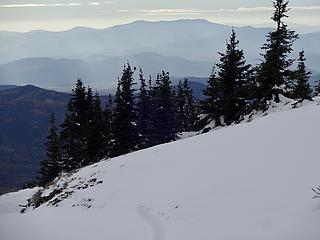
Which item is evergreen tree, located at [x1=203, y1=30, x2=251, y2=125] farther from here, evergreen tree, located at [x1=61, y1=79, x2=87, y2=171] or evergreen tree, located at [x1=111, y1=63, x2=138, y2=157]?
evergreen tree, located at [x1=61, y1=79, x2=87, y2=171]

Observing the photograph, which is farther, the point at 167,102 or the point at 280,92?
the point at 167,102

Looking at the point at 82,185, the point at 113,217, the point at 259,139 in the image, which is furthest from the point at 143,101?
the point at 113,217

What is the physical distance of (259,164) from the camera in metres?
13.6

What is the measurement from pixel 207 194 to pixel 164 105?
1075 inches

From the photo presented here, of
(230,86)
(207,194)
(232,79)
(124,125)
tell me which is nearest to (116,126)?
(124,125)

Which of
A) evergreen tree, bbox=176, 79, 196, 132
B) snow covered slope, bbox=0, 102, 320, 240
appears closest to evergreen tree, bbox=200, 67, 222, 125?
snow covered slope, bbox=0, 102, 320, 240

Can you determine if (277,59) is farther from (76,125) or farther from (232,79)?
(76,125)

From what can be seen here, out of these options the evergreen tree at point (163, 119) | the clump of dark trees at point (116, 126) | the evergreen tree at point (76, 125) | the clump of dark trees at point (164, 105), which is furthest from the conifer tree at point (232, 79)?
the evergreen tree at point (76, 125)

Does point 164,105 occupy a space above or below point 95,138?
above

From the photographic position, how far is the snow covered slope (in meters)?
9.88

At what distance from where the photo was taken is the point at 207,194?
12.6 m

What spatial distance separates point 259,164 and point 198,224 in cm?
400

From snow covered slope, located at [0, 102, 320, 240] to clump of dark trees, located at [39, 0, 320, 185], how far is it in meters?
9.27

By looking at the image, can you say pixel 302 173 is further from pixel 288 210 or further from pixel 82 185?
pixel 82 185
